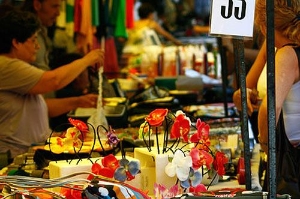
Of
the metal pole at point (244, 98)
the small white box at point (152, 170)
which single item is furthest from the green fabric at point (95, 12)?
the metal pole at point (244, 98)

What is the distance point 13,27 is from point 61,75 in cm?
40

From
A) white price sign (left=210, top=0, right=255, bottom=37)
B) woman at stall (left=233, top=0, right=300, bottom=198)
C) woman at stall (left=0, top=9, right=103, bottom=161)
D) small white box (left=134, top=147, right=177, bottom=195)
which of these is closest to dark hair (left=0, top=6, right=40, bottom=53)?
woman at stall (left=0, top=9, right=103, bottom=161)

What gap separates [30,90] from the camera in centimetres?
474

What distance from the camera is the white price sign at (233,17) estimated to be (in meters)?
2.63

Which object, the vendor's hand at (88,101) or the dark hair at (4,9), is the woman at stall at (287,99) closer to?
the dark hair at (4,9)

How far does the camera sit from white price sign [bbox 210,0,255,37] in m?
2.63

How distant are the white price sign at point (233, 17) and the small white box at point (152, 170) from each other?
1.79 ft

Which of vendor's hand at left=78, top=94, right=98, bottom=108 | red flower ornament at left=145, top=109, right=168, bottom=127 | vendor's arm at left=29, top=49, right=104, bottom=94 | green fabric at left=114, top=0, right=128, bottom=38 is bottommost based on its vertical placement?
vendor's hand at left=78, top=94, right=98, bottom=108

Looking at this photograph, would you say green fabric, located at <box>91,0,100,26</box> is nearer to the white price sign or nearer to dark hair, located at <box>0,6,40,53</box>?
dark hair, located at <box>0,6,40,53</box>

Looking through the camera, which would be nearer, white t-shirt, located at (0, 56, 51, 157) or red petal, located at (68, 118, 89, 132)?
red petal, located at (68, 118, 89, 132)

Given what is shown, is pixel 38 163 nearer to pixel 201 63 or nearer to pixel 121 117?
pixel 121 117

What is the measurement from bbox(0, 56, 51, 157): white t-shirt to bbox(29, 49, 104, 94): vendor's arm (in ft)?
0.12

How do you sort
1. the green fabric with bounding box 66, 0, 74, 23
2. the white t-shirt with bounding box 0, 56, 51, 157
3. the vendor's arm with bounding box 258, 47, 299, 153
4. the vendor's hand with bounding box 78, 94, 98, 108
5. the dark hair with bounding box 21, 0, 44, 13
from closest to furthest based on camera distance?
1. the vendor's arm with bounding box 258, 47, 299, 153
2. the white t-shirt with bounding box 0, 56, 51, 157
3. the vendor's hand with bounding box 78, 94, 98, 108
4. the dark hair with bounding box 21, 0, 44, 13
5. the green fabric with bounding box 66, 0, 74, 23

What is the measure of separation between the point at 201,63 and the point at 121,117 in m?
2.89
